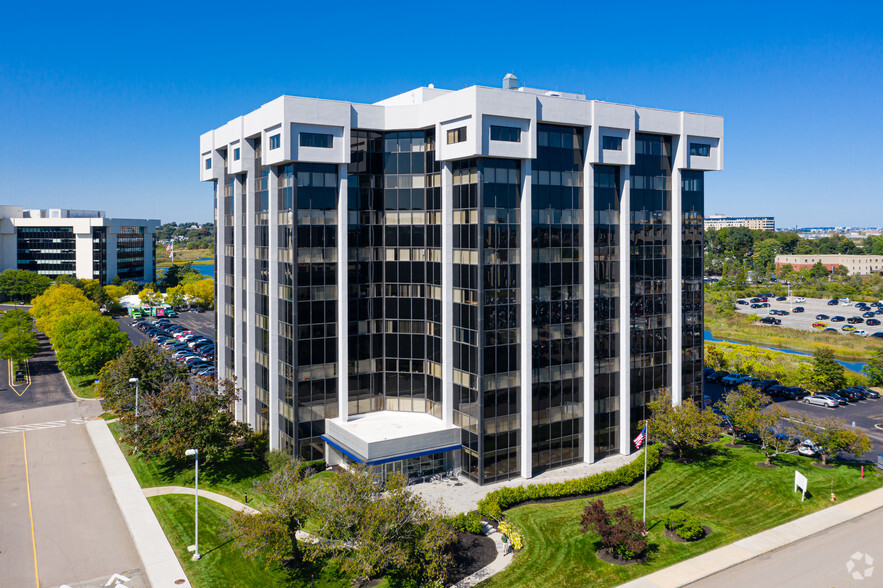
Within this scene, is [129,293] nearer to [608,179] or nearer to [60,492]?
[60,492]

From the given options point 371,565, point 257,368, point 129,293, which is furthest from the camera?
point 129,293

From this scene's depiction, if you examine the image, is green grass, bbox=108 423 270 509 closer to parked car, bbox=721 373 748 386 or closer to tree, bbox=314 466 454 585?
tree, bbox=314 466 454 585

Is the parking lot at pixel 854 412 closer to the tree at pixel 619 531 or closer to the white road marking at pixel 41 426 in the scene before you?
the tree at pixel 619 531

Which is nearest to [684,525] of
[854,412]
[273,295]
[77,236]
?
[273,295]

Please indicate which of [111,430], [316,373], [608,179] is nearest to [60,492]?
[111,430]

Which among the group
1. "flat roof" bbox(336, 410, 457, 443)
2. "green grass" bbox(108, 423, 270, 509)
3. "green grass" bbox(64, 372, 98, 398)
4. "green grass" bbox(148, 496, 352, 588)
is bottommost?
"green grass" bbox(148, 496, 352, 588)

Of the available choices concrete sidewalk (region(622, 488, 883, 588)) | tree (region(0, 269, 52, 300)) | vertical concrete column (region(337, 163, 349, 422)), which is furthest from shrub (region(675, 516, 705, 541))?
tree (region(0, 269, 52, 300))

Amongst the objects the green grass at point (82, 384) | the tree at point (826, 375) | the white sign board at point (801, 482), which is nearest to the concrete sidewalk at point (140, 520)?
the green grass at point (82, 384)
